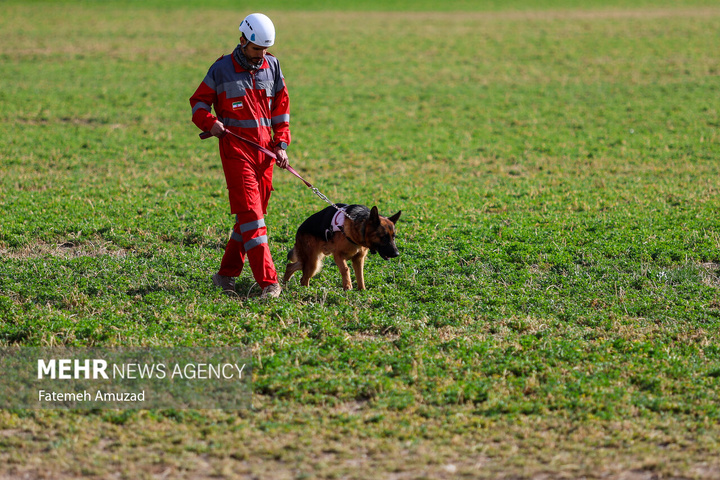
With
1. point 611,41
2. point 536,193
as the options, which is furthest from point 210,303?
point 611,41

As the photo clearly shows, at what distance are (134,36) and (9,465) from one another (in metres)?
30.7


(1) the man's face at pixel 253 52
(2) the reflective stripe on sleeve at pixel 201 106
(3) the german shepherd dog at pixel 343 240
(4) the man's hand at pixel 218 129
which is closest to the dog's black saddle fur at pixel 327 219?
(3) the german shepherd dog at pixel 343 240

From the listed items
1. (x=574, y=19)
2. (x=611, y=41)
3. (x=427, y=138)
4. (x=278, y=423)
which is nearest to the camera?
(x=278, y=423)

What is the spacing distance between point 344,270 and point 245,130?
1913 millimetres

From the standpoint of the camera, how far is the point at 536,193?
12.8m

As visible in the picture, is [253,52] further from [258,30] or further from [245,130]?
[245,130]

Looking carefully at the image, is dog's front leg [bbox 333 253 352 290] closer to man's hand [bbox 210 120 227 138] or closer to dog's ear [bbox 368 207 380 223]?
dog's ear [bbox 368 207 380 223]

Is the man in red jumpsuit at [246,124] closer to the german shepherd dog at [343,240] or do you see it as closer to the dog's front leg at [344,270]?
the german shepherd dog at [343,240]

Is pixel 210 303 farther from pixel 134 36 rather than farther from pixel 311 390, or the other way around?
pixel 134 36

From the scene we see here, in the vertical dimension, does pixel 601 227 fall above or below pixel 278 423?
above

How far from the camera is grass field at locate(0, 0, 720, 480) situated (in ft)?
17.9

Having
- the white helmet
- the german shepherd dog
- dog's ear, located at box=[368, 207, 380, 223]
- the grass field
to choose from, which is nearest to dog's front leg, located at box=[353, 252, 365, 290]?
the german shepherd dog

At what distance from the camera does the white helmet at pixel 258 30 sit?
25.3ft

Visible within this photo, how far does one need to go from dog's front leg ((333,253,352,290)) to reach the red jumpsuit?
0.73 meters
